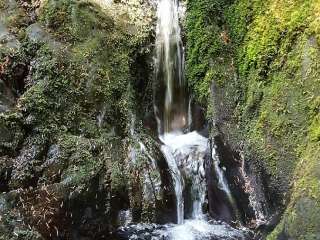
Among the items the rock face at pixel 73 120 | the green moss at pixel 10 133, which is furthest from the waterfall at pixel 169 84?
the green moss at pixel 10 133

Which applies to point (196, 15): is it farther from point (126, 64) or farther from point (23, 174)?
point (23, 174)

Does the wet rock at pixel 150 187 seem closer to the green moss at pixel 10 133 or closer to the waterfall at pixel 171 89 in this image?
the waterfall at pixel 171 89

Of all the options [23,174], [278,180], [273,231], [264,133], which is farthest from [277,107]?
[23,174]

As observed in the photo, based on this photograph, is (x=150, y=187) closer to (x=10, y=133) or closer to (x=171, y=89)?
(x=10, y=133)

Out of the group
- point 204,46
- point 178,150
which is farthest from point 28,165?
point 204,46

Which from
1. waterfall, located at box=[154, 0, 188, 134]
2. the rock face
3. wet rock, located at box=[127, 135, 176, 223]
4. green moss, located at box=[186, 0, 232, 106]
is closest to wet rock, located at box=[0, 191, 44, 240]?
the rock face

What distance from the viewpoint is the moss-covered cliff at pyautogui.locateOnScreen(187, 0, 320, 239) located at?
555cm

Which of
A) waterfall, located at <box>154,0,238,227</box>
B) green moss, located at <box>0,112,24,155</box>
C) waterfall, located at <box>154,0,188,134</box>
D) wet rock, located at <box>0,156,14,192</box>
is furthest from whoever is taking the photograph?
waterfall, located at <box>154,0,188,134</box>

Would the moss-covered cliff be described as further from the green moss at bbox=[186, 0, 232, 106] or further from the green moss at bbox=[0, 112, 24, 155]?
the green moss at bbox=[0, 112, 24, 155]

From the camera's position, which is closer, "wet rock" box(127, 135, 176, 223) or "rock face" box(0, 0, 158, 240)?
"rock face" box(0, 0, 158, 240)

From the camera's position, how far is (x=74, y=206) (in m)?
5.98

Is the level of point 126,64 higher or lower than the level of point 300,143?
higher

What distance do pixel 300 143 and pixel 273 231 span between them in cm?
117

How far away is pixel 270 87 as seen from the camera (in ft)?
22.0
